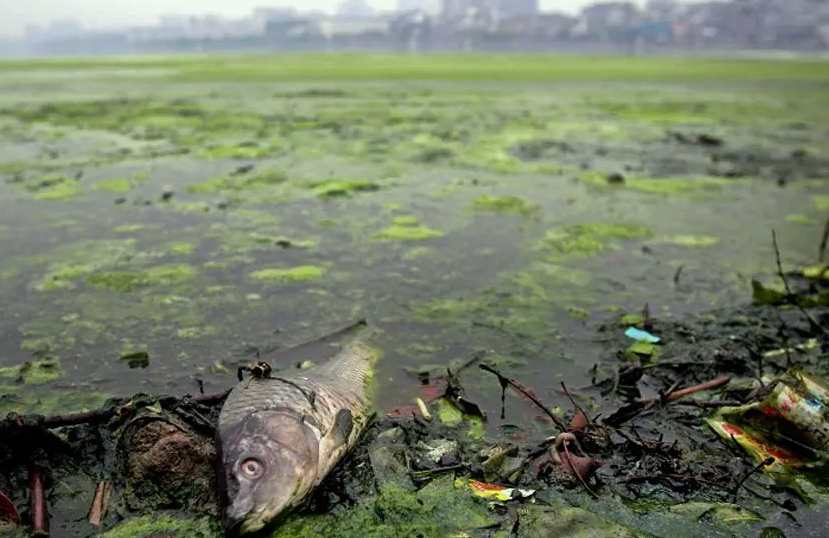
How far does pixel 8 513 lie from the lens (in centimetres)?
296

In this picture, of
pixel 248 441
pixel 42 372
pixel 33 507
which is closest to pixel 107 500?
pixel 33 507

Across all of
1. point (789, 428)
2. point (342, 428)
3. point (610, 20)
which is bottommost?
point (789, 428)

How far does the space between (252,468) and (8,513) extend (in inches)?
47.6

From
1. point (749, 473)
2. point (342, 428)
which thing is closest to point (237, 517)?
point (342, 428)

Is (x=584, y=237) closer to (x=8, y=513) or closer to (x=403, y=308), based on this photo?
(x=403, y=308)

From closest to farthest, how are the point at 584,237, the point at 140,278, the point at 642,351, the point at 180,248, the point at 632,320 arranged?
the point at 642,351 < the point at 632,320 < the point at 140,278 < the point at 180,248 < the point at 584,237

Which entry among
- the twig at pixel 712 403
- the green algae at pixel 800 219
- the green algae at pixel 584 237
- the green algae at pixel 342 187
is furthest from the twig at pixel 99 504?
the green algae at pixel 800 219

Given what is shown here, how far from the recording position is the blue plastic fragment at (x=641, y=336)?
5.12m

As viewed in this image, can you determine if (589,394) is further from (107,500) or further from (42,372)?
(42,372)

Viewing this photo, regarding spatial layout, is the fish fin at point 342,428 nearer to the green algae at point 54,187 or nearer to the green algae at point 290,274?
the green algae at point 290,274

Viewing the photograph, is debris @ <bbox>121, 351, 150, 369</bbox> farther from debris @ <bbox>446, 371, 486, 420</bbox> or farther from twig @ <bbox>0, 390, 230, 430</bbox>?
debris @ <bbox>446, 371, 486, 420</bbox>

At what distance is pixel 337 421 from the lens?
131 inches

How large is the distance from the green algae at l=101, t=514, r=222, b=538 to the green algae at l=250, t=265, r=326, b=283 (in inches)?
140

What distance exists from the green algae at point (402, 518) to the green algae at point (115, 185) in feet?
27.8
